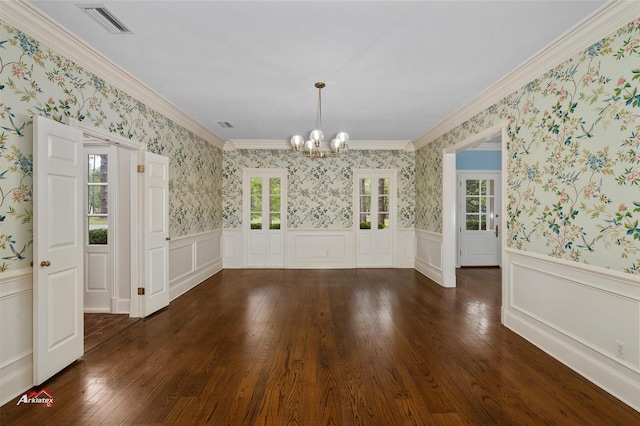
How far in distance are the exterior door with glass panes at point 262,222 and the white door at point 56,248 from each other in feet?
13.3

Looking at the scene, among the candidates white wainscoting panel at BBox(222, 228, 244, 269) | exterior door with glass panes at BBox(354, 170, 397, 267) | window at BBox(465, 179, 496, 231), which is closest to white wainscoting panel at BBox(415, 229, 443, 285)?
exterior door with glass panes at BBox(354, 170, 397, 267)

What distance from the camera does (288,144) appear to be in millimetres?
6516

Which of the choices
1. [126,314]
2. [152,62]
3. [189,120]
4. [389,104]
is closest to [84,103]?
[152,62]

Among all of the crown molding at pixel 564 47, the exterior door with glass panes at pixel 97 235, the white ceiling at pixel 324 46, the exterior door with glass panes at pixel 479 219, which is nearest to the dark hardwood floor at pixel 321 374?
the exterior door with glass panes at pixel 97 235

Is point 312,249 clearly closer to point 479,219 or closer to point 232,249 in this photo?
point 232,249

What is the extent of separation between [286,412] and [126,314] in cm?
293

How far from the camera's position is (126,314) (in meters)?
3.84

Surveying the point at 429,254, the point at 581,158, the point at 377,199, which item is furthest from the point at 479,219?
the point at 581,158

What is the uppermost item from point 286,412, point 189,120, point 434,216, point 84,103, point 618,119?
point 189,120

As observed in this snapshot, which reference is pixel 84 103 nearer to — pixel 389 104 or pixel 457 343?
pixel 389 104

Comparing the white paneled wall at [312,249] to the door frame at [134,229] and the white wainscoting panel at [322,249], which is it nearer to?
the white wainscoting panel at [322,249]

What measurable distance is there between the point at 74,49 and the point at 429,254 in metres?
5.90

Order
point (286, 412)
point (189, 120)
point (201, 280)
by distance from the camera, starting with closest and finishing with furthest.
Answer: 1. point (286, 412)
2. point (189, 120)
3. point (201, 280)

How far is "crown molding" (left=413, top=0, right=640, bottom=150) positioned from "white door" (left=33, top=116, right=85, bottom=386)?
14.0 ft
